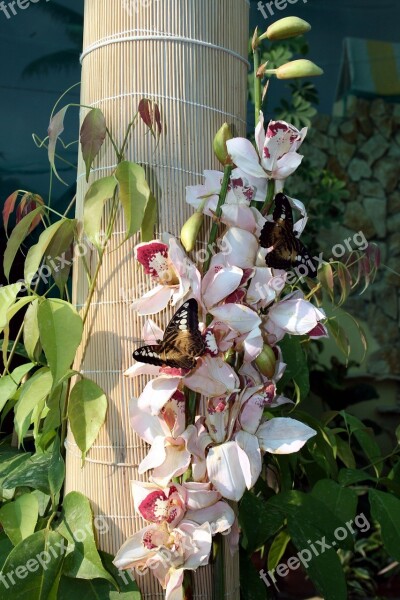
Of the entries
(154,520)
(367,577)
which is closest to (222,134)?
(154,520)

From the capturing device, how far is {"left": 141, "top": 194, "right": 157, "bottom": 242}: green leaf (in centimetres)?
80

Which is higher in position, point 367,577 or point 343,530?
point 343,530

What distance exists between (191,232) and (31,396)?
252 millimetres

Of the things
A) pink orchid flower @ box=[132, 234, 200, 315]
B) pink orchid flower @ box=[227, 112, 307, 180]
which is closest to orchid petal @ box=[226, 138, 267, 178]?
pink orchid flower @ box=[227, 112, 307, 180]

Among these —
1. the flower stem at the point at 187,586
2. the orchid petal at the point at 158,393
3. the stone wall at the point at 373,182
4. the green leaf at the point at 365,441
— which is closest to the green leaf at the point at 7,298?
the orchid petal at the point at 158,393

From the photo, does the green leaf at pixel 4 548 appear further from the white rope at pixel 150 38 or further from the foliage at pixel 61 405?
the white rope at pixel 150 38

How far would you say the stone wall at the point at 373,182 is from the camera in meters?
3.63

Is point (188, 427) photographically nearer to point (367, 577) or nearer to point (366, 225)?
point (367, 577)

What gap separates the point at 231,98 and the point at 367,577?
210 cm

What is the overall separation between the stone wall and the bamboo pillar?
2.83 meters

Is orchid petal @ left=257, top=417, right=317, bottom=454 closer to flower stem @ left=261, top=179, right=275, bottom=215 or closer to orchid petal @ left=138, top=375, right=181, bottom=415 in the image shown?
orchid petal @ left=138, top=375, right=181, bottom=415

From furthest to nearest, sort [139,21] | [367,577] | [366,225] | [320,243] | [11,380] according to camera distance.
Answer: [366,225], [320,243], [367,577], [11,380], [139,21]

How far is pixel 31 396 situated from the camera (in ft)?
2.68

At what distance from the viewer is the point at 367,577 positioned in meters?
2.54
